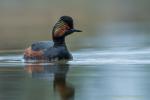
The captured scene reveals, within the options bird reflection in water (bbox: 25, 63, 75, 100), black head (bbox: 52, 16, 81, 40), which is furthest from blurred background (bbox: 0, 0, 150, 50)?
bird reflection in water (bbox: 25, 63, 75, 100)

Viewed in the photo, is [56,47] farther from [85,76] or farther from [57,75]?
[85,76]

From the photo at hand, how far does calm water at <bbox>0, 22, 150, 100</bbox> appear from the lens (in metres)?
11.3

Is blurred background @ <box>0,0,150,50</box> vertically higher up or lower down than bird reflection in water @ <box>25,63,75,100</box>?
higher up

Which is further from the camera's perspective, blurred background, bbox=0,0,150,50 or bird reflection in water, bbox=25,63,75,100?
blurred background, bbox=0,0,150,50

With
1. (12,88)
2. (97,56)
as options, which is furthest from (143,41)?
(12,88)

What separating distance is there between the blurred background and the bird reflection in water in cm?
467

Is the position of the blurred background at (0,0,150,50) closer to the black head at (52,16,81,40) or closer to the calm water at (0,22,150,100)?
the calm water at (0,22,150,100)

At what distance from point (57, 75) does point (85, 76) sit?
0.49 metres

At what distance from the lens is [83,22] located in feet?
104

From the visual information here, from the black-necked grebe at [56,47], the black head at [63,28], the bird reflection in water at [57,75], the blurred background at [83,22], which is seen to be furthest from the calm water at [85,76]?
the blurred background at [83,22]

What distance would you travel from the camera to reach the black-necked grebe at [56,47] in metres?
16.8

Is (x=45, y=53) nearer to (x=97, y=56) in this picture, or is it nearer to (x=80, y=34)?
(x=97, y=56)

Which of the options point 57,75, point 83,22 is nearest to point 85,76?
point 57,75

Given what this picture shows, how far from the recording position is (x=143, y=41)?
2169 cm
